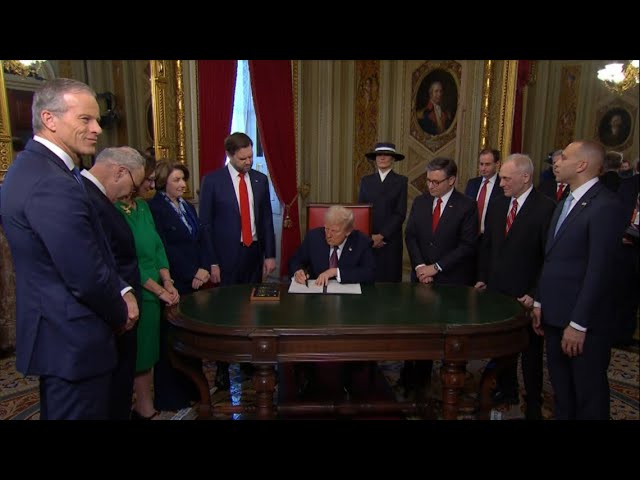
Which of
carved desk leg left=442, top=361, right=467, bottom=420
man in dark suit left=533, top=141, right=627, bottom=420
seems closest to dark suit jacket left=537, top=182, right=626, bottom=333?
man in dark suit left=533, top=141, right=627, bottom=420

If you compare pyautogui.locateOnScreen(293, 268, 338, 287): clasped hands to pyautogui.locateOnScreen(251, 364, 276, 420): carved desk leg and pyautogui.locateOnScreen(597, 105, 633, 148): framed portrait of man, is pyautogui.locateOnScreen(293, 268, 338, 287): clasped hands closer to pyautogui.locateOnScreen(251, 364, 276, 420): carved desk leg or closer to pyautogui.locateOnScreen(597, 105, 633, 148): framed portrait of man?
pyautogui.locateOnScreen(251, 364, 276, 420): carved desk leg

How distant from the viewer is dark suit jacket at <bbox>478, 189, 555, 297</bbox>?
3.04 meters

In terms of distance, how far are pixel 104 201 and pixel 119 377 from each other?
93 cm

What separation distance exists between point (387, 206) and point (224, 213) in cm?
190

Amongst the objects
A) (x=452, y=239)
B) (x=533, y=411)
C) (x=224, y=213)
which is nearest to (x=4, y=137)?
(x=224, y=213)

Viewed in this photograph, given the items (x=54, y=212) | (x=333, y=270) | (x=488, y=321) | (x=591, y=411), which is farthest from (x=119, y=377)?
(x=591, y=411)

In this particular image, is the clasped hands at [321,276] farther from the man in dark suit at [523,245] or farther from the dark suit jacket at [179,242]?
the man in dark suit at [523,245]

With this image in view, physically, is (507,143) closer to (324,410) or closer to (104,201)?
(324,410)

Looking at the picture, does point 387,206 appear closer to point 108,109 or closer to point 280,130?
point 280,130

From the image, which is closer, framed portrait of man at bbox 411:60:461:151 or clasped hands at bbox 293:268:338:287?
clasped hands at bbox 293:268:338:287

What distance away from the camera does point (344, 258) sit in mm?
3238

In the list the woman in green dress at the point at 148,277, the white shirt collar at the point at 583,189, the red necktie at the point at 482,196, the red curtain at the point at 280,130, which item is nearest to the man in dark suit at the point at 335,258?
the woman in green dress at the point at 148,277

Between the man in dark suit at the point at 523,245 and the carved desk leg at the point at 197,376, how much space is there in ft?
6.09

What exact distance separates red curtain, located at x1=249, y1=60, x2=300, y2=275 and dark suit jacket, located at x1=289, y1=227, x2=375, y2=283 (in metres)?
3.41
